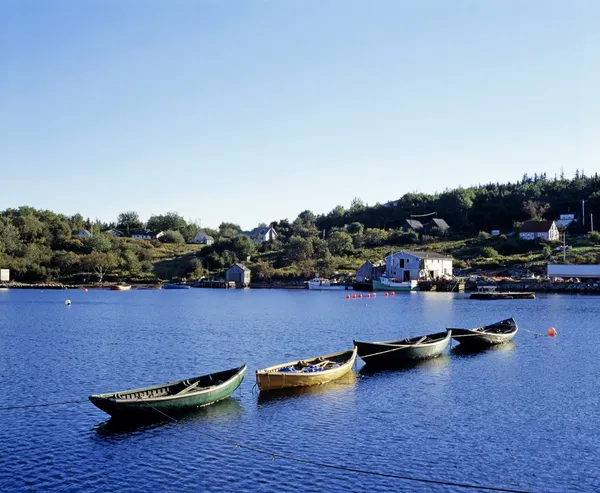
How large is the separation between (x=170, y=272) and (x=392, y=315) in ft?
328

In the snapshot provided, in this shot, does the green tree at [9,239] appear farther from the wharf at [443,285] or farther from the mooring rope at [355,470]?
the mooring rope at [355,470]

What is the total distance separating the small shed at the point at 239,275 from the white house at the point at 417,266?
3780cm

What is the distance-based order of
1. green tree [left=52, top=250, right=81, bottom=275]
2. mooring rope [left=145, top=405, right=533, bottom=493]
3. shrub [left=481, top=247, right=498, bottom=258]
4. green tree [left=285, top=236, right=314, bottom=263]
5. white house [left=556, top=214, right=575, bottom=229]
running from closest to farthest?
mooring rope [left=145, top=405, right=533, bottom=493] < shrub [left=481, top=247, right=498, bottom=258] < white house [left=556, top=214, right=575, bottom=229] < green tree [left=285, top=236, right=314, bottom=263] < green tree [left=52, top=250, right=81, bottom=275]

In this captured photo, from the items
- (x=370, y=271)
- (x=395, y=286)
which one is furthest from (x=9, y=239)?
(x=395, y=286)

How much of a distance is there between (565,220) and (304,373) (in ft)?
466

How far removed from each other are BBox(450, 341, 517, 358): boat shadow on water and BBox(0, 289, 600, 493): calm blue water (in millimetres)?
642

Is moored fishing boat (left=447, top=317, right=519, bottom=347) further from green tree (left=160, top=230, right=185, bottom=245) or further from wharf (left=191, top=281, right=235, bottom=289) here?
green tree (left=160, top=230, right=185, bottom=245)

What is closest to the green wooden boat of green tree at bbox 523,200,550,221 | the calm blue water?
the calm blue water

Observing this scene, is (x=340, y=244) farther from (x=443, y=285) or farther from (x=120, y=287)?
(x=120, y=287)

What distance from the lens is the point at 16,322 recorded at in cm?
6888

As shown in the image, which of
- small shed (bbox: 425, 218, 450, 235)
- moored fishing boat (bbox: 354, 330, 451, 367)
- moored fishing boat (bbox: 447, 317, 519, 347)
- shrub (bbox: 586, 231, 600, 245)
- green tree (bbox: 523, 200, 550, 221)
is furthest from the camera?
small shed (bbox: 425, 218, 450, 235)

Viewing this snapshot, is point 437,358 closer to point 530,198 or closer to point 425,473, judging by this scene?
point 425,473

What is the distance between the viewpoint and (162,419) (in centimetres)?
2745

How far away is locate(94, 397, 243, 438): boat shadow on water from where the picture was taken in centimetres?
2592
